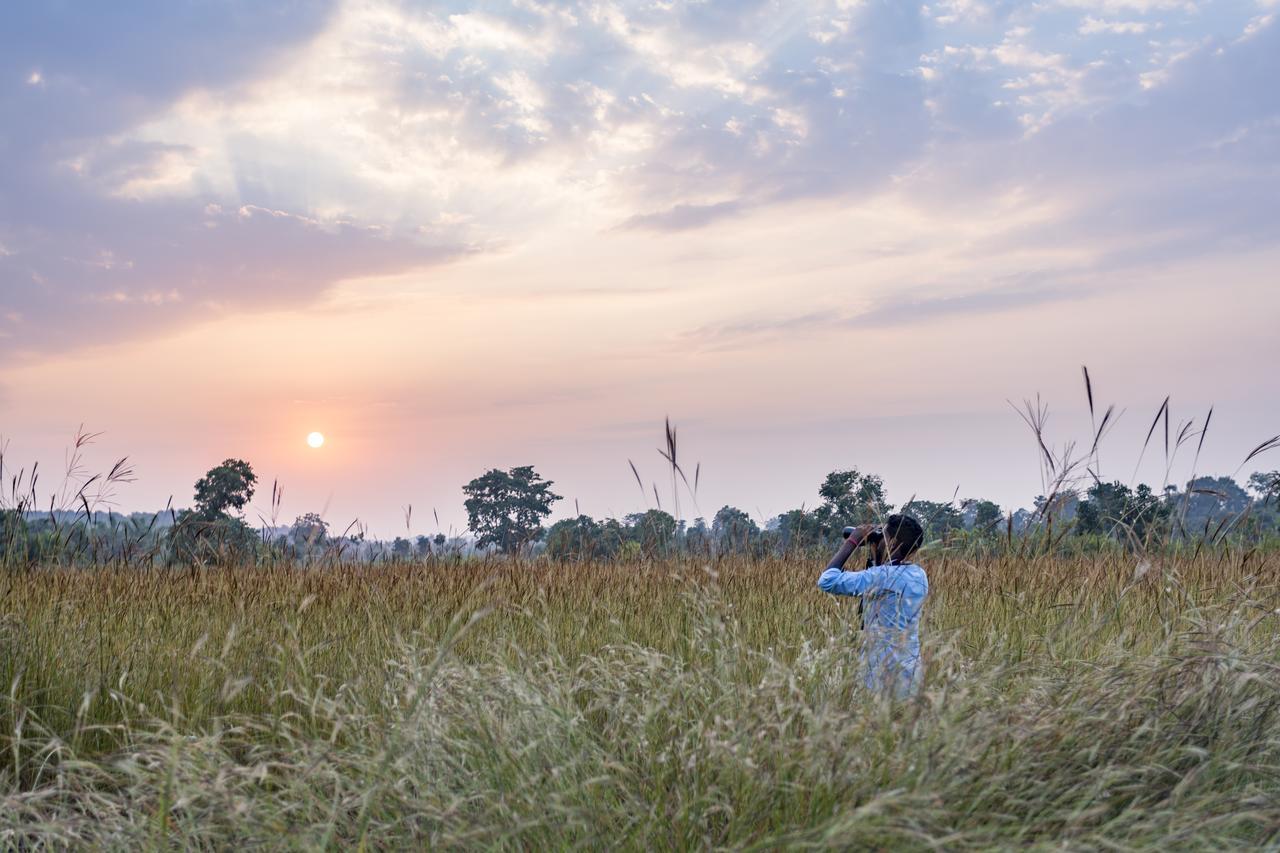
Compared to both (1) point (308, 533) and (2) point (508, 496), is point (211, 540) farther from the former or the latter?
(2) point (508, 496)

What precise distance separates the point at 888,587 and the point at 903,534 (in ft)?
1.28

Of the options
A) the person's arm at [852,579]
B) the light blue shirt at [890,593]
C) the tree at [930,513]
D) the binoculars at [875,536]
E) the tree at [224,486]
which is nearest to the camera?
the light blue shirt at [890,593]

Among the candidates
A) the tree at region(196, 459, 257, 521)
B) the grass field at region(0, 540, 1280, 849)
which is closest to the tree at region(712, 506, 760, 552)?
the grass field at region(0, 540, 1280, 849)

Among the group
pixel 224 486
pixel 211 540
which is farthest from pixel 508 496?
pixel 211 540

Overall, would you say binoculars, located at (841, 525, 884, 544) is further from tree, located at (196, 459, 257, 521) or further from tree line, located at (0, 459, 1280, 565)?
tree, located at (196, 459, 257, 521)

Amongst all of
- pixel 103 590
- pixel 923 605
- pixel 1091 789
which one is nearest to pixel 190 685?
pixel 103 590

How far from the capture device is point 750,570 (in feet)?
22.1

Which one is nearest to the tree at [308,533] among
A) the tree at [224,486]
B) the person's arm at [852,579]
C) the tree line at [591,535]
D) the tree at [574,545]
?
the tree line at [591,535]

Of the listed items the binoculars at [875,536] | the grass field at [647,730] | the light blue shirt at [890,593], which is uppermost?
the binoculars at [875,536]

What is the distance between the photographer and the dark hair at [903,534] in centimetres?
462

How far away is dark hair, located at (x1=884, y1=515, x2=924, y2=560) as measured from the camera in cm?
462

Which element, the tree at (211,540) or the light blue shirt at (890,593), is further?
the tree at (211,540)

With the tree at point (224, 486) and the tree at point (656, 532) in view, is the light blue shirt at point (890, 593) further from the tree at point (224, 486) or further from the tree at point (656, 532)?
the tree at point (224, 486)

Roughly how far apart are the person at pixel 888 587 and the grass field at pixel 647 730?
16cm
